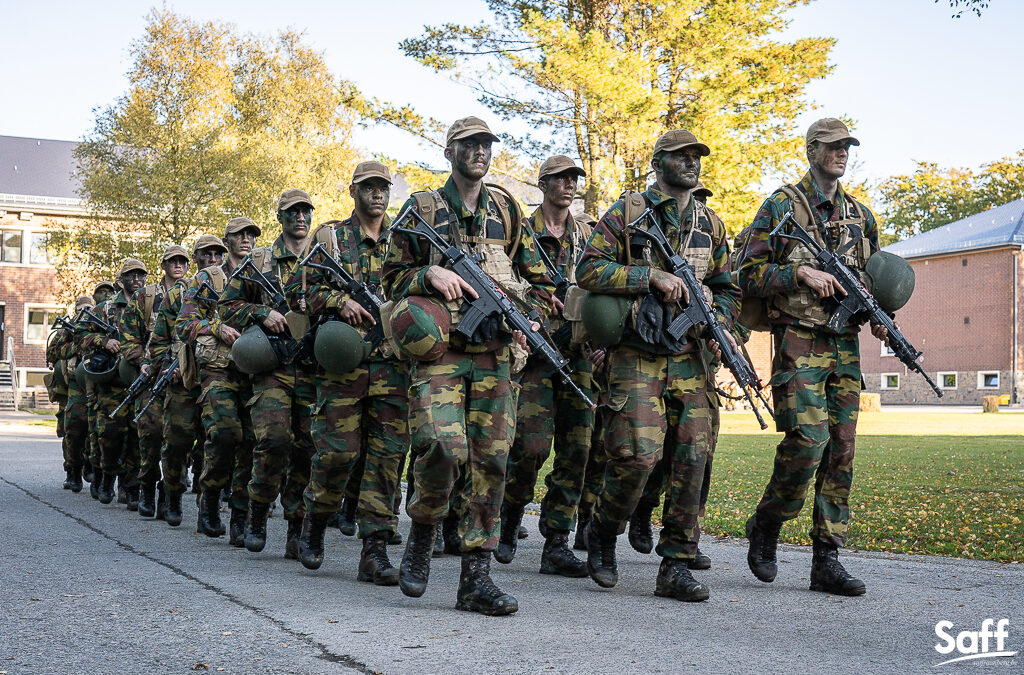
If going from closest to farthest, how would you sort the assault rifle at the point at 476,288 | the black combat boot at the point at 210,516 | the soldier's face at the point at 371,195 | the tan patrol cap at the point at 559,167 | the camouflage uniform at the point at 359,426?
the assault rifle at the point at 476,288, the camouflage uniform at the point at 359,426, the soldier's face at the point at 371,195, the tan patrol cap at the point at 559,167, the black combat boot at the point at 210,516

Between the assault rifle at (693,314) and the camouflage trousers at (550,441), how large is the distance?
4.55ft

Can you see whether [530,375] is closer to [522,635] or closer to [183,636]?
[522,635]

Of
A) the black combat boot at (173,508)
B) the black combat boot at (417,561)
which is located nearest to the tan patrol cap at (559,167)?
the black combat boot at (417,561)

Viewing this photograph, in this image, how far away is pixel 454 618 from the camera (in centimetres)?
573

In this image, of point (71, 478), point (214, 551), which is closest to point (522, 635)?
point (214, 551)

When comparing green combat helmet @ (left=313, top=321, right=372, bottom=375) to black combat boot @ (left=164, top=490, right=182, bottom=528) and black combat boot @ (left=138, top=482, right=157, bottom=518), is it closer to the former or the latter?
black combat boot @ (left=164, top=490, right=182, bottom=528)

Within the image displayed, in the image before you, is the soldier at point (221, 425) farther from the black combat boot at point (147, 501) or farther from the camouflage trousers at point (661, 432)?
the camouflage trousers at point (661, 432)

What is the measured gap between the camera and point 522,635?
17.4 feet

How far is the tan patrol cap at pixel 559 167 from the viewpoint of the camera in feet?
26.5

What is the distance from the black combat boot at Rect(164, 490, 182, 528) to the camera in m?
10.2

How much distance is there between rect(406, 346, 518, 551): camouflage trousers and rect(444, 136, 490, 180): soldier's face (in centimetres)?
97

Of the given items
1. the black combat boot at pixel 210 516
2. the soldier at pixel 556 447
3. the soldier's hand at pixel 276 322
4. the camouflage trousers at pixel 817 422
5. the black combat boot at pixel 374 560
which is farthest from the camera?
the black combat boot at pixel 210 516

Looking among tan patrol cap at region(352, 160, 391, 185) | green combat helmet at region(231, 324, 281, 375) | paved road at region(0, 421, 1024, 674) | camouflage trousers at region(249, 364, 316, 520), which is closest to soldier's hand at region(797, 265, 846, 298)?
paved road at region(0, 421, 1024, 674)

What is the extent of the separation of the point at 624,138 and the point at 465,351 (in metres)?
17.2
